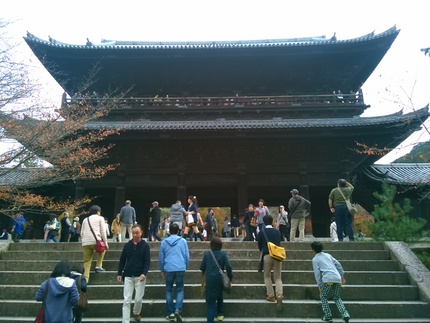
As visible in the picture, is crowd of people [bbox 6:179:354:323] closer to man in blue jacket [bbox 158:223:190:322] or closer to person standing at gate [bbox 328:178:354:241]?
man in blue jacket [bbox 158:223:190:322]

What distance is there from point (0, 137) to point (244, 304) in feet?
23.7

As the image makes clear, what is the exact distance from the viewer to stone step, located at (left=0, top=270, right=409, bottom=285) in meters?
7.30

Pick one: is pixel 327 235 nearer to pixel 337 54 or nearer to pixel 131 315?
pixel 337 54

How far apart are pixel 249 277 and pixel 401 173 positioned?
1537cm

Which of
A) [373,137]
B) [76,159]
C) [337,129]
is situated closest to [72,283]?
[76,159]

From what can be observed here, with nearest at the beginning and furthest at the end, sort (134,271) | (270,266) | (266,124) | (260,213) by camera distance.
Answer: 1. (134,271)
2. (270,266)
3. (260,213)
4. (266,124)

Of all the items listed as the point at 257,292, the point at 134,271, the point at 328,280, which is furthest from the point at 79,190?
the point at 328,280

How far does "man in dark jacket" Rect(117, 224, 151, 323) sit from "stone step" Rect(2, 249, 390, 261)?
257 cm

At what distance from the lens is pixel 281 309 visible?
6293 mm

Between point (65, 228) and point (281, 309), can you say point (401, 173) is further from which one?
point (65, 228)

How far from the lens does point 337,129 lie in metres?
13.9

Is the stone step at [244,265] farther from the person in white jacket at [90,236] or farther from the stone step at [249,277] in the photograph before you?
the person in white jacket at [90,236]

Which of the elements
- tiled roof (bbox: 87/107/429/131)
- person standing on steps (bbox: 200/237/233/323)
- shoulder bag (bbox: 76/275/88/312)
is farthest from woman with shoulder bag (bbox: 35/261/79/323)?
tiled roof (bbox: 87/107/429/131)

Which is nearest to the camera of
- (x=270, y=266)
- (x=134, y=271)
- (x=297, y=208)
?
(x=134, y=271)
